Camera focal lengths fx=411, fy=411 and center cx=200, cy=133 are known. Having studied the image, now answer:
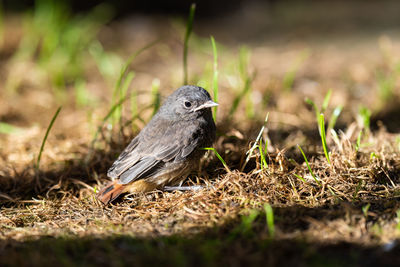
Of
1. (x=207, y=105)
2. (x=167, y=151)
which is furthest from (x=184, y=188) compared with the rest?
(x=207, y=105)

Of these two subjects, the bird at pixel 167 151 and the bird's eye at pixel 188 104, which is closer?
the bird at pixel 167 151

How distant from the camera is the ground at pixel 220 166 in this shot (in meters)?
2.55

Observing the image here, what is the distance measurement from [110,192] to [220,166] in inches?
40.6

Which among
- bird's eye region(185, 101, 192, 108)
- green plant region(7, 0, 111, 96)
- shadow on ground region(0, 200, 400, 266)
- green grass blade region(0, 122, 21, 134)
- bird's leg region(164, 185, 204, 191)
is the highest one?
green plant region(7, 0, 111, 96)

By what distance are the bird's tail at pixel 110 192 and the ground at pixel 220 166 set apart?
0.10m

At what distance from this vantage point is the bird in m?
3.54

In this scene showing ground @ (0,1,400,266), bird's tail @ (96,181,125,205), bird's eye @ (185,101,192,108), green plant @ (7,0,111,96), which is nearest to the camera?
ground @ (0,1,400,266)

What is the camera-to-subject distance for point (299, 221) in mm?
2770

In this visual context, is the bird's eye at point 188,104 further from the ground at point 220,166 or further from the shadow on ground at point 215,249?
the shadow on ground at point 215,249

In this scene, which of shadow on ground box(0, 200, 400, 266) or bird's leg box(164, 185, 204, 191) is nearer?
shadow on ground box(0, 200, 400, 266)

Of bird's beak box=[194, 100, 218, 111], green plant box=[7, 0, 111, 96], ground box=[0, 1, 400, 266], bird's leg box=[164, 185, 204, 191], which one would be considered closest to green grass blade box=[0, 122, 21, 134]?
ground box=[0, 1, 400, 266]

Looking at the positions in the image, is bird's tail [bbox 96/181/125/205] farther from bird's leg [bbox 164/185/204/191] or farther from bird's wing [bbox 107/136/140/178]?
bird's leg [bbox 164/185/204/191]

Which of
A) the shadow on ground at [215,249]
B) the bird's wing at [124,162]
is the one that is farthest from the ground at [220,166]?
the bird's wing at [124,162]

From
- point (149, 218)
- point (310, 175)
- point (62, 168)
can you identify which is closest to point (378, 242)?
point (310, 175)
